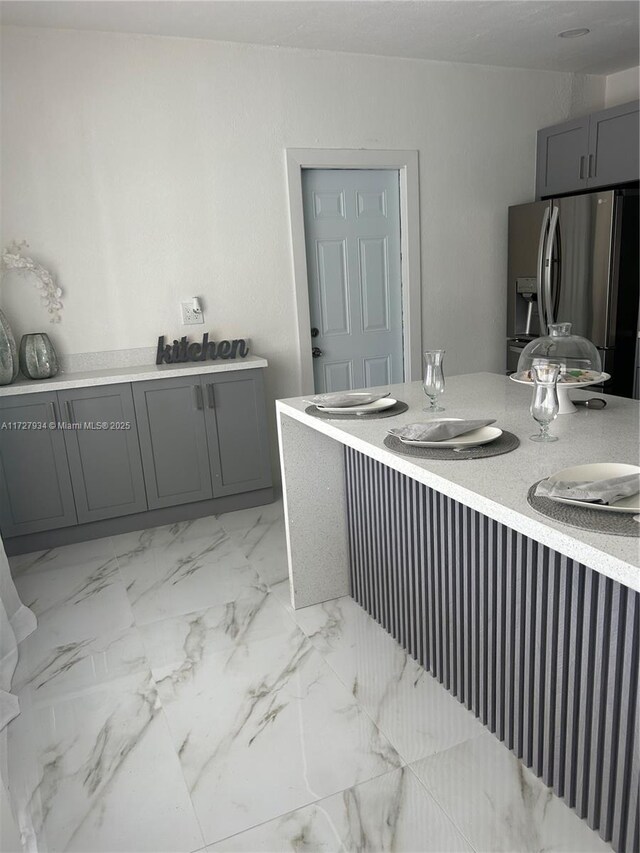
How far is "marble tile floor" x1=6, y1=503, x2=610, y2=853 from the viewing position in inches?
63.7

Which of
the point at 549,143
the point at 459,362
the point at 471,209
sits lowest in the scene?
the point at 459,362

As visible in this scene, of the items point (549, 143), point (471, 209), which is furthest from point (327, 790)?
point (549, 143)

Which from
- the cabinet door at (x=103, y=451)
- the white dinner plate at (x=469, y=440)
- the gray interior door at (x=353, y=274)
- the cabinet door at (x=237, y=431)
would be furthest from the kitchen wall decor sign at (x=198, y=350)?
the white dinner plate at (x=469, y=440)

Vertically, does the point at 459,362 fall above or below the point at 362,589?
above

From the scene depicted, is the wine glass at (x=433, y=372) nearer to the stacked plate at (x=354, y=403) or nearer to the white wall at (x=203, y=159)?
the stacked plate at (x=354, y=403)

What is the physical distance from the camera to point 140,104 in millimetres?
3504

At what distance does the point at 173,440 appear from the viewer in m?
3.60

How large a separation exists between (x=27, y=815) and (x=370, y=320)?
333 centimetres

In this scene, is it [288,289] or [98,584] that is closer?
[98,584]

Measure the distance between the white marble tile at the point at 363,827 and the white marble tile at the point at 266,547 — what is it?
133cm

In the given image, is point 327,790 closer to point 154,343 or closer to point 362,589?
point 362,589

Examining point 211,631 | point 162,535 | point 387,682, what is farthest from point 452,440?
point 162,535

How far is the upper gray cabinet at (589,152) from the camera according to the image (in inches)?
150

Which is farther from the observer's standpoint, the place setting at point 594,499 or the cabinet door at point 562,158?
the cabinet door at point 562,158
